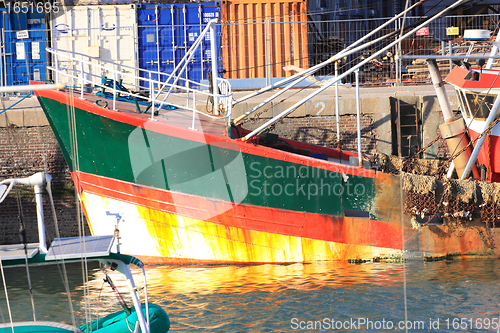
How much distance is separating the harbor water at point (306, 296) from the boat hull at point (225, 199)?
11.5 inches

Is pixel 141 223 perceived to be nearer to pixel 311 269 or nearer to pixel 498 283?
pixel 311 269

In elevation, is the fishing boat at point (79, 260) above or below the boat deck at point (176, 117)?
below

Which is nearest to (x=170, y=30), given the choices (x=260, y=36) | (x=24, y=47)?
(x=260, y=36)

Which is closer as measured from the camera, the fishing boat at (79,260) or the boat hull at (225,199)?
the fishing boat at (79,260)

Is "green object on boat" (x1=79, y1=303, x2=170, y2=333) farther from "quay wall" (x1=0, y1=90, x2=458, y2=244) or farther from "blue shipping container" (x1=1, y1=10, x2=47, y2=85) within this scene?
"blue shipping container" (x1=1, y1=10, x2=47, y2=85)

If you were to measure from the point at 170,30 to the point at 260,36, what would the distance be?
9.28ft

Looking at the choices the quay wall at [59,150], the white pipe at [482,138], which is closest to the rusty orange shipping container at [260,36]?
the quay wall at [59,150]

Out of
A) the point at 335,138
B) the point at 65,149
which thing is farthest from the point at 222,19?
the point at 65,149

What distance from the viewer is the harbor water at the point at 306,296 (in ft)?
20.7

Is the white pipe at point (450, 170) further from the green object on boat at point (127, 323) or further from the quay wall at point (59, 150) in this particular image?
the green object on boat at point (127, 323)

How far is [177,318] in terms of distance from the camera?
21.2 ft

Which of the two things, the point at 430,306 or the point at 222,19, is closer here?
the point at 430,306

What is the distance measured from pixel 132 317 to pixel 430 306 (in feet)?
12.5

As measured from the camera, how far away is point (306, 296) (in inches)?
278
